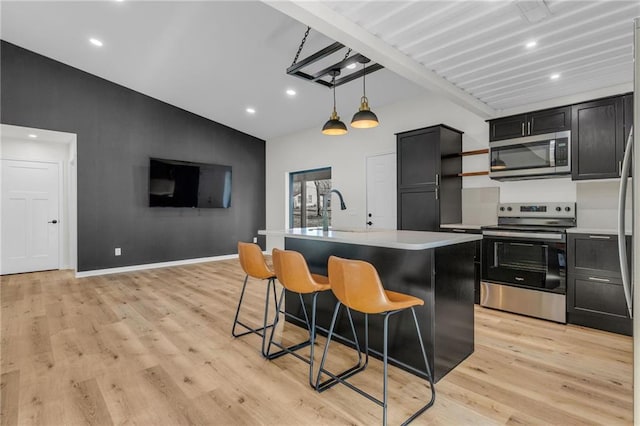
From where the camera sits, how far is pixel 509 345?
2.79 meters

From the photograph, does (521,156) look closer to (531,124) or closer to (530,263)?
(531,124)

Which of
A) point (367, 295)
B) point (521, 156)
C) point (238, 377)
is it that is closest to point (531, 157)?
point (521, 156)

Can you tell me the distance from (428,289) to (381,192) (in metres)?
3.57

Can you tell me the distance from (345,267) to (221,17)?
3.45 meters

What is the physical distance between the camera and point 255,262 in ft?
9.04

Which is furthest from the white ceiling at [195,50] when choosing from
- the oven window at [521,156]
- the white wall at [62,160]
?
the white wall at [62,160]

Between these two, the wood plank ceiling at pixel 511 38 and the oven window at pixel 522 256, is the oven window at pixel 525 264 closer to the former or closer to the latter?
the oven window at pixel 522 256

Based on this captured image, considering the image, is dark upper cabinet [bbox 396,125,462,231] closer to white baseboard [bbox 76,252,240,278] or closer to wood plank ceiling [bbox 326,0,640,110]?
wood plank ceiling [bbox 326,0,640,110]

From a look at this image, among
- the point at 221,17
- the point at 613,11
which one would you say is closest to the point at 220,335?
the point at 221,17

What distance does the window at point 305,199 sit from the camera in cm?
744

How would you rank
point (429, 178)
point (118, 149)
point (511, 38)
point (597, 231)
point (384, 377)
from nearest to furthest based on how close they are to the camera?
point (384, 377) → point (511, 38) → point (597, 231) → point (429, 178) → point (118, 149)

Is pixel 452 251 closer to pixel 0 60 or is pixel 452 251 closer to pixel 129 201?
pixel 129 201

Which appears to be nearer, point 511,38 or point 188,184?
point 511,38

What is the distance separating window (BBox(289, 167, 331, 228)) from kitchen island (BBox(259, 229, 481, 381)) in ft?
15.5
